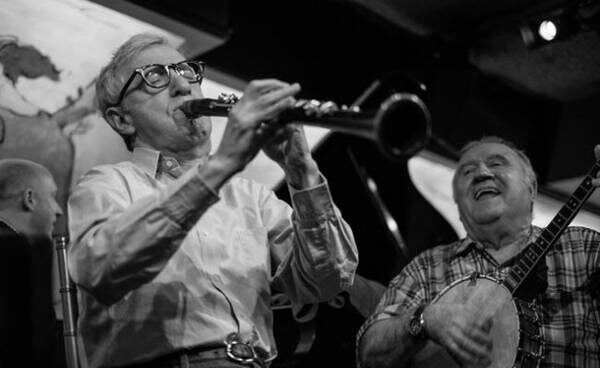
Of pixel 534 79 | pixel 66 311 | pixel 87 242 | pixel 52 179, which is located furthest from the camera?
pixel 534 79

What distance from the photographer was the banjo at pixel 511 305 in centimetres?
A: 315

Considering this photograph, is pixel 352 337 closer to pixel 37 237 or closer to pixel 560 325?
pixel 560 325

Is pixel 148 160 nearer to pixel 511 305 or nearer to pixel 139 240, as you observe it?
pixel 139 240

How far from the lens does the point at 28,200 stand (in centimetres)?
360

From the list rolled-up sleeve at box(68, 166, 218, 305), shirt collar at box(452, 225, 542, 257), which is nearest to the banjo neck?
shirt collar at box(452, 225, 542, 257)

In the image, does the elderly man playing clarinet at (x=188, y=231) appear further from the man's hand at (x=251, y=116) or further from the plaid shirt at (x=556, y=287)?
the plaid shirt at (x=556, y=287)

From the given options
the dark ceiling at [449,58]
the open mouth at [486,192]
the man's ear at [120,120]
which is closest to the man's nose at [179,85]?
the man's ear at [120,120]

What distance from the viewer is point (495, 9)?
5.09 metres

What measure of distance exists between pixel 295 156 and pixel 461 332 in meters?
1.15

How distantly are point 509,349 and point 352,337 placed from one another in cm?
85

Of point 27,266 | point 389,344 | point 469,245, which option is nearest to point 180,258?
point 27,266

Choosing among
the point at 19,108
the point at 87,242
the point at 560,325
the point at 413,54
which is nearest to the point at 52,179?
the point at 19,108

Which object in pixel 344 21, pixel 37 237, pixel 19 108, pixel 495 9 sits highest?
pixel 495 9

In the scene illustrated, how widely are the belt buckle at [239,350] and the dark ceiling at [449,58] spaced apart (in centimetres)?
221
